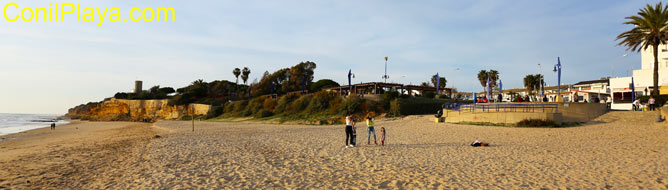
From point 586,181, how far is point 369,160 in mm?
5999

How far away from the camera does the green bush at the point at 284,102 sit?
50.5 meters

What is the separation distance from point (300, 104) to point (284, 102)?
15.2 feet

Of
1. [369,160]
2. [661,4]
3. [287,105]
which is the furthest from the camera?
[287,105]

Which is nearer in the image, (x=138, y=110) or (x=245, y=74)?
(x=138, y=110)

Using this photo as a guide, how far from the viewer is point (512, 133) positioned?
1927 cm

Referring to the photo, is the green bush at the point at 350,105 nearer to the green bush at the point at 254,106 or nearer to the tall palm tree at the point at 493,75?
the green bush at the point at 254,106

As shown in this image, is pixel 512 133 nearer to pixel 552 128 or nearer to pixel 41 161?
pixel 552 128

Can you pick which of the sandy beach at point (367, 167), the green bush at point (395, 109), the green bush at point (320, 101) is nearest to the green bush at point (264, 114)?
the green bush at point (320, 101)

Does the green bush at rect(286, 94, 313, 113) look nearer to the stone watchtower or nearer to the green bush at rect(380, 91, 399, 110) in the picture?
the green bush at rect(380, 91, 399, 110)

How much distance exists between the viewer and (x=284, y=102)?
51812mm

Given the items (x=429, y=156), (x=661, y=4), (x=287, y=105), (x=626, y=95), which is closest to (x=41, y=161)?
(x=429, y=156)

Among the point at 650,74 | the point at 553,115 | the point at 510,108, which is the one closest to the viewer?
the point at 553,115

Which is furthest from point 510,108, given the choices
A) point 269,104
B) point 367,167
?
point 269,104

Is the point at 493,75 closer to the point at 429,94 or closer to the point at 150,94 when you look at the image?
the point at 429,94
